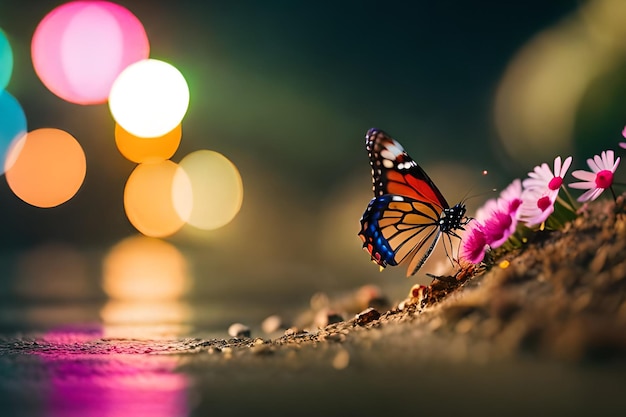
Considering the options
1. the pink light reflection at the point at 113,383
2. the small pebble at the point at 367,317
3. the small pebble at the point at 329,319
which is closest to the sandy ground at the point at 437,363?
the pink light reflection at the point at 113,383

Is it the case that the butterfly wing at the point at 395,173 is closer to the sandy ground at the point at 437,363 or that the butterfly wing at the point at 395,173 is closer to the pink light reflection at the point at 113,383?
the sandy ground at the point at 437,363

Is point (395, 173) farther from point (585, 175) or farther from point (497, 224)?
point (585, 175)

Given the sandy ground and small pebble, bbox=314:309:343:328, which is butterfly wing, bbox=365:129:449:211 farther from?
small pebble, bbox=314:309:343:328

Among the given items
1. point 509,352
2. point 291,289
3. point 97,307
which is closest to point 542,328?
point 509,352

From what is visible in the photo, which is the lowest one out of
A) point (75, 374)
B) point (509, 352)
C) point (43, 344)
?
point (509, 352)

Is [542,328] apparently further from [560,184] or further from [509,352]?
[560,184]

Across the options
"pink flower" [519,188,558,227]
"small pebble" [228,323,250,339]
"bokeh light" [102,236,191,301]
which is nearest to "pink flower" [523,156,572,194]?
"pink flower" [519,188,558,227]

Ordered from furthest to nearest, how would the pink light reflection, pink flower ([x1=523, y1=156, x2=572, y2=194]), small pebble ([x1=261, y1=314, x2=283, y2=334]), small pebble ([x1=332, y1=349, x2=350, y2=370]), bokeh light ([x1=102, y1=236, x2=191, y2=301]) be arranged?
bokeh light ([x1=102, y1=236, x2=191, y2=301]) → small pebble ([x1=261, y1=314, x2=283, y2=334]) → pink flower ([x1=523, y1=156, x2=572, y2=194]) → small pebble ([x1=332, y1=349, x2=350, y2=370]) → the pink light reflection
